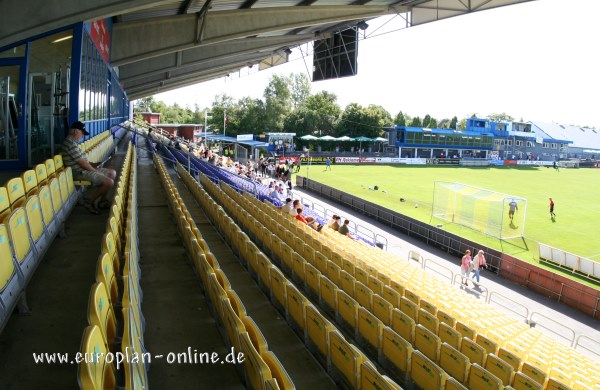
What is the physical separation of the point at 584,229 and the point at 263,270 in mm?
21862

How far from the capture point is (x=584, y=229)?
71.3ft

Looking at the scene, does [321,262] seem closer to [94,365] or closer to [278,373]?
[278,373]

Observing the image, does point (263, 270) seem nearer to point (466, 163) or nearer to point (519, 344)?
point (519, 344)

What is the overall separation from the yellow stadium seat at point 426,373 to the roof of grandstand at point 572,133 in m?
89.8

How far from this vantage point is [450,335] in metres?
5.25

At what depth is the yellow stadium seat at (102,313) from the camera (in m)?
2.56

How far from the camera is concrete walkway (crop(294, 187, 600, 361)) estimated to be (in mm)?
9836

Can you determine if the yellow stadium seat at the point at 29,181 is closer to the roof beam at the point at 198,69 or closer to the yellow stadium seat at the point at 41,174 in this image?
the yellow stadium seat at the point at 41,174

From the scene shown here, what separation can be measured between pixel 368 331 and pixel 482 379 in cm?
125

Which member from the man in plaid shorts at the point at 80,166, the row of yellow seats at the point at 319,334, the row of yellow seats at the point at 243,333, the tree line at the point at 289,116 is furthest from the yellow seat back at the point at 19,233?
the tree line at the point at 289,116

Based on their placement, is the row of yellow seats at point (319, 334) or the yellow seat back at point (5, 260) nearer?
the yellow seat back at point (5, 260)

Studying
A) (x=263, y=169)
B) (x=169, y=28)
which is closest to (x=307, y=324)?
(x=169, y=28)

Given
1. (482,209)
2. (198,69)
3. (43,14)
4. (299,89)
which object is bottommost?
(482,209)

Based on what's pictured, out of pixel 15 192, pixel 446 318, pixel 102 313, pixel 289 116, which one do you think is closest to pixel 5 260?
pixel 102 313
